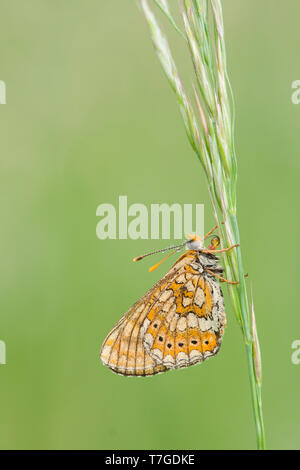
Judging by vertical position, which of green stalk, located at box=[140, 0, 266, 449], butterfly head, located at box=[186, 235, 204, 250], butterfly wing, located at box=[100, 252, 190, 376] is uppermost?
green stalk, located at box=[140, 0, 266, 449]

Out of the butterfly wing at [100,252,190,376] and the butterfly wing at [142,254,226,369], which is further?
the butterfly wing at [100,252,190,376]

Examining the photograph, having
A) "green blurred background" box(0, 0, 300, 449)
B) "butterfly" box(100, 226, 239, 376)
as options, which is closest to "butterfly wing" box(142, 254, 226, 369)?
"butterfly" box(100, 226, 239, 376)

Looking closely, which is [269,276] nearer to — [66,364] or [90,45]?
[66,364]

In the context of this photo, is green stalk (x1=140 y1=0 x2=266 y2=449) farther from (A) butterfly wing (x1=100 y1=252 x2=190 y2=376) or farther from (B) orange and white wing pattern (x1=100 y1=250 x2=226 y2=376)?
(A) butterfly wing (x1=100 y1=252 x2=190 y2=376)

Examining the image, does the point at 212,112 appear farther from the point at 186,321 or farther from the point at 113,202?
the point at 113,202

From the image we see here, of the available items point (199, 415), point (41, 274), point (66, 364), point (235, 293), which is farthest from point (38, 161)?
point (235, 293)

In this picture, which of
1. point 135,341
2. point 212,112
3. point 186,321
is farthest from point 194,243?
point 212,112
